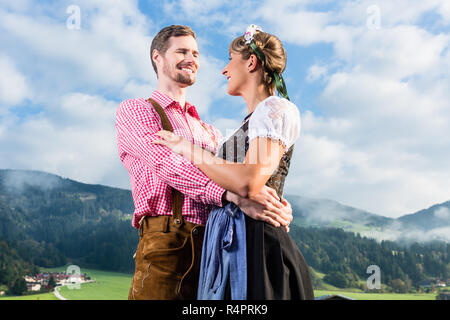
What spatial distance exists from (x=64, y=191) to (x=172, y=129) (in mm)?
56087

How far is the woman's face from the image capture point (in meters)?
2.46

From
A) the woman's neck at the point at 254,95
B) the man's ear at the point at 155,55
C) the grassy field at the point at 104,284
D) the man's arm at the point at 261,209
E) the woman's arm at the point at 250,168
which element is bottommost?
the grassy field at the point at 104,284

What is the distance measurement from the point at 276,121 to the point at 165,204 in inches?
30.6

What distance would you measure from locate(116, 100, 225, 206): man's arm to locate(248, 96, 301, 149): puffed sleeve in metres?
0.35

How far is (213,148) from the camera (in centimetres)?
294

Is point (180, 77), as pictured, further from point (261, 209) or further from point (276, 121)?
point (261, 209)

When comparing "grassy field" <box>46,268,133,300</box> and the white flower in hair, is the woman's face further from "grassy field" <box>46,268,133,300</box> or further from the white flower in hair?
"grassy field" <box>46,268,133,300</box>

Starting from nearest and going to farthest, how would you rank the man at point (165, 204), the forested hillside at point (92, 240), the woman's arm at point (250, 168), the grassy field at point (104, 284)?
the woman's arm at point (250, 168)
the man at point (165, 204)
the grassy field at point (104, 284)
the forested hillside at point (92, 240)

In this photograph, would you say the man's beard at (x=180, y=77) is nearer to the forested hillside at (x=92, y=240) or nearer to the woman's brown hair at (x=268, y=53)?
the woman's brown hair at (x=268, y=53)

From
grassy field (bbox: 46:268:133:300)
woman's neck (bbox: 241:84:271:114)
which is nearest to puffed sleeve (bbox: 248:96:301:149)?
woman's neck (bbox: 241:84:271:114)

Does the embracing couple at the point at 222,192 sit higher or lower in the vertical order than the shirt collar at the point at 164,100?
lower

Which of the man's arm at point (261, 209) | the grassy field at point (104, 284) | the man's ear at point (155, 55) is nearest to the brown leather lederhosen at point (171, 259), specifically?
the man's arm at point (261, 209)

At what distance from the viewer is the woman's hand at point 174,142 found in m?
2.34
